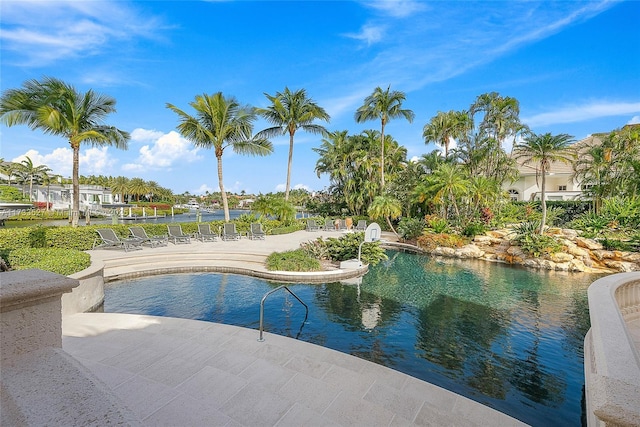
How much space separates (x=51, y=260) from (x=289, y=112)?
2011 cm

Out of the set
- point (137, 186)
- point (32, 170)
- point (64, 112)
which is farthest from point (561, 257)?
point (137, 186)

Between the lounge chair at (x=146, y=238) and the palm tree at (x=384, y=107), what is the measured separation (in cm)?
1866

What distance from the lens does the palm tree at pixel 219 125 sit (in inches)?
804

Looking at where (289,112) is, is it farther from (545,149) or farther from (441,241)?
(545,149)

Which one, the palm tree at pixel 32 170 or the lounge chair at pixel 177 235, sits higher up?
the palm tree at pixel 32 170

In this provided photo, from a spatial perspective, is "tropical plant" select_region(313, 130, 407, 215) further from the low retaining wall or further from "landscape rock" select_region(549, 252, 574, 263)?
the low retaining wall

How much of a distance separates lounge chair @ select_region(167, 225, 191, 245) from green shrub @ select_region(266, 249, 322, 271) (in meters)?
6.65

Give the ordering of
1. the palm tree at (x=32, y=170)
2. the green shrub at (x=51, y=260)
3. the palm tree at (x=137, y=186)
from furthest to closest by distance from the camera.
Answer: the palm tree at (x=137, y=186) < the palm tree at (x=32, y=170) < the green shrub at (x=51, y=260)

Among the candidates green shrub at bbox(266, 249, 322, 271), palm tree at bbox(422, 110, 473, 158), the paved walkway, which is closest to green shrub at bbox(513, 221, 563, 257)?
green shrub at bbox(266, 249, 322, 271)

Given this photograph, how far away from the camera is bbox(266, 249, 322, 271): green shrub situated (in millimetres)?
11570

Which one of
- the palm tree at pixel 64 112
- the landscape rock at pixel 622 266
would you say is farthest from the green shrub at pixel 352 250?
the palm tree at pixel 64 112

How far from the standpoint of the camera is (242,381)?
4055mm

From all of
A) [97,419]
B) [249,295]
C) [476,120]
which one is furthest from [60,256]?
[476,120]

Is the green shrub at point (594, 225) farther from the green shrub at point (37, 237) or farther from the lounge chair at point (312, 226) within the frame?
the green shrub at point (37, 237)
